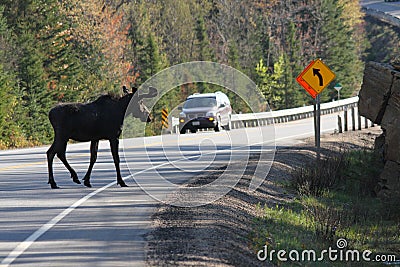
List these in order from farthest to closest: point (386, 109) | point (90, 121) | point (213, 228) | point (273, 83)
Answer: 1. point (273, 83)
2. point (386, 109)
3. point (90, 121)
4. point (213, 228)

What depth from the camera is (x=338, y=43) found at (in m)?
80.6

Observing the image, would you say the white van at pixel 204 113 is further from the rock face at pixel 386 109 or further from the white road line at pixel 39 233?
the white road line at pixel 39 233

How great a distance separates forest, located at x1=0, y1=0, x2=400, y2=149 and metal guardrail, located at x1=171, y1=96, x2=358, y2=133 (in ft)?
13.9

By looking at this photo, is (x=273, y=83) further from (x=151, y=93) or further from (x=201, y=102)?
(x=151, y=93)

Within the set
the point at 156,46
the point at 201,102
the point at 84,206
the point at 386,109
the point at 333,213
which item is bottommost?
the point at 333,213

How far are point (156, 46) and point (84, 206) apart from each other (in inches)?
2028

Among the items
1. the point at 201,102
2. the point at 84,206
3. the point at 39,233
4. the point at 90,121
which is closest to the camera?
the point at 39,233

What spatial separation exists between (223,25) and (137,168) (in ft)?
194

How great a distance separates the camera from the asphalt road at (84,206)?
10.1 meters

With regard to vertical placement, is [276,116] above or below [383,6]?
below

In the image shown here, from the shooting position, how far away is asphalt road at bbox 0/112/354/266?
33.1 feet

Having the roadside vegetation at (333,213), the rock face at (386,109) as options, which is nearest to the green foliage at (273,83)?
the roadside vegetation at (333,213)

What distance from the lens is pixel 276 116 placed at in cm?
5453

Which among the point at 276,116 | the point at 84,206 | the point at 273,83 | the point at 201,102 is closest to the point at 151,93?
the point at 84,206
